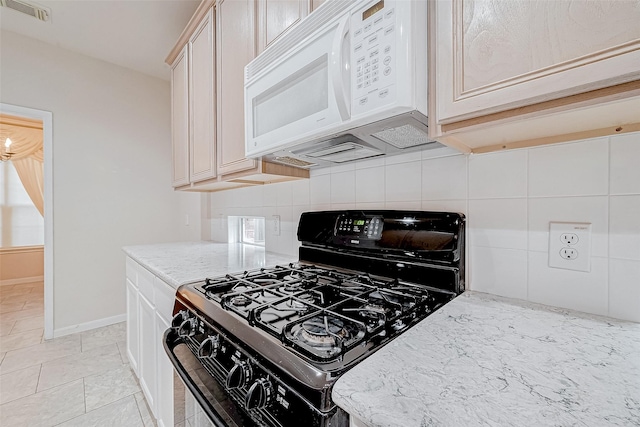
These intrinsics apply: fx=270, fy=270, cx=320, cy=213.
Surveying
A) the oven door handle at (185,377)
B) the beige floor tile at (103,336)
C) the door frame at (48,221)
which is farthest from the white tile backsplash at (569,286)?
the door frame at (48,221)

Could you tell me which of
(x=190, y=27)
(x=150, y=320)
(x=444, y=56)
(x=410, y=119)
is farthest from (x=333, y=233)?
(x=190, y=27)

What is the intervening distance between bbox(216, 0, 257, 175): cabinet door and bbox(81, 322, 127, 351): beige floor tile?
7.01 feet

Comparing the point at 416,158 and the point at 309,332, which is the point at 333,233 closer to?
the point at 416,158

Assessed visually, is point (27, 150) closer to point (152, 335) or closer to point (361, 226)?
point (152, 335)

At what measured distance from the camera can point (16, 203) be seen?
4297 mm

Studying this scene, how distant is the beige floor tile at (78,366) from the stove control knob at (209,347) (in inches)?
74.0

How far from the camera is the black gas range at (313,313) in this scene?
20.9 inches

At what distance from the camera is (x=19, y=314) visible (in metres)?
3.05

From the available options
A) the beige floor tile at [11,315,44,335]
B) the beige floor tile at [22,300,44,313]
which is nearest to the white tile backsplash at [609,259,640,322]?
the beige floor tile at [11,315,44,335]

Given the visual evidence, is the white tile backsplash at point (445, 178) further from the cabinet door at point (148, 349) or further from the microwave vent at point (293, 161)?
the cabinet door at point (148, 349)

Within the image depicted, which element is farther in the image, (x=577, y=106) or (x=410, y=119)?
(x=410, y=119)

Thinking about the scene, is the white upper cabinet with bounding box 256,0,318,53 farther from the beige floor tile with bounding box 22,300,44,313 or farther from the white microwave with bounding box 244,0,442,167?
the beige floor tile with bounding box 22,300,44,313

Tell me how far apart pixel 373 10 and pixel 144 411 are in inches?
89.1

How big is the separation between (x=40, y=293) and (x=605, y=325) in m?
5.71
